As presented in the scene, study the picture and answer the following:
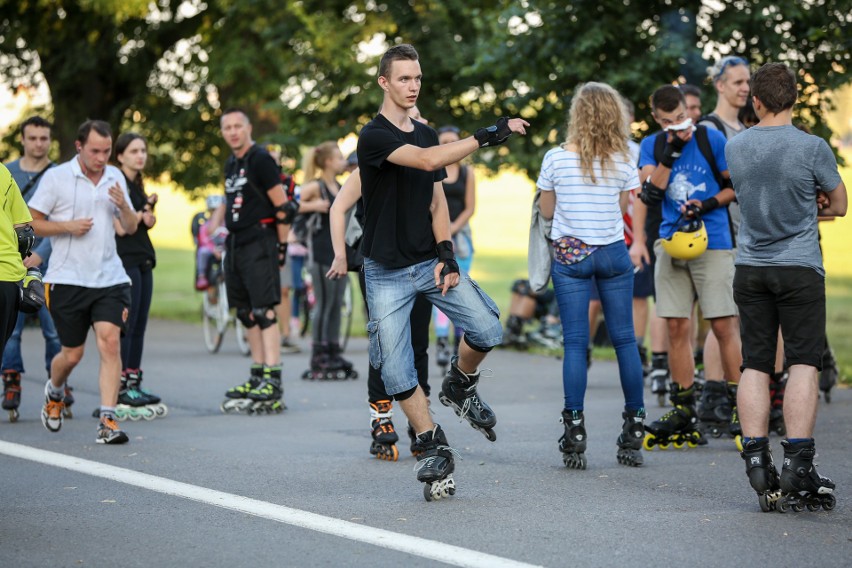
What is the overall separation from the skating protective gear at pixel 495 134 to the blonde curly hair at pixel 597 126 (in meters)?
1.44

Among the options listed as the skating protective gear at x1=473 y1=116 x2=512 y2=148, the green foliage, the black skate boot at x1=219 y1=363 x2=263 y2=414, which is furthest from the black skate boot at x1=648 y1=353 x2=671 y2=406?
the skating protective gear at x1=473 y1=116 x2=512 y2=148

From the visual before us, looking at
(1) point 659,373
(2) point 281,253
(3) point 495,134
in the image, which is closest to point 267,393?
(2) point 281,253

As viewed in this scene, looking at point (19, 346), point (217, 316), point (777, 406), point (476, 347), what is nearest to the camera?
point (476, 347)

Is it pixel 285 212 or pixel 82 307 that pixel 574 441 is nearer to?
pixel 82 307

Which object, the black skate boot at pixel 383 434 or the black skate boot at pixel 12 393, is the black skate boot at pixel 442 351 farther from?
the black skate boot at pixel 383 434

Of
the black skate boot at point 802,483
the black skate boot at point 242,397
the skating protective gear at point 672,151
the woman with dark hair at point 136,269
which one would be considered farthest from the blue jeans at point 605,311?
the woman with dark hair at point 136,269

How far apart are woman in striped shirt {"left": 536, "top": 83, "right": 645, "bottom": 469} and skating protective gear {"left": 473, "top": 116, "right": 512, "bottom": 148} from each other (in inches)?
57.7

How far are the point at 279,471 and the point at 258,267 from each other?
2906 mm

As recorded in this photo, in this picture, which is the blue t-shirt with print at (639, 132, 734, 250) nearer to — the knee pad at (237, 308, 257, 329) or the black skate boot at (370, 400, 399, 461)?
the black skate boot at (370, 400, 399, 461)

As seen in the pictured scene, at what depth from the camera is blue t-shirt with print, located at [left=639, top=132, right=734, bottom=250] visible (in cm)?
819

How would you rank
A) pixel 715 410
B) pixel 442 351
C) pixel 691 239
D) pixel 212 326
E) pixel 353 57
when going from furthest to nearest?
pixel 353 57 → pixel 212 326 → pixel 442 351 → pixel 715 410 → pixel 691 239

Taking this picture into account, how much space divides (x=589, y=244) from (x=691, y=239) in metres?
0.96

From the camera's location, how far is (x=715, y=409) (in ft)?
28.0

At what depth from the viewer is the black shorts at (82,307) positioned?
877cm
